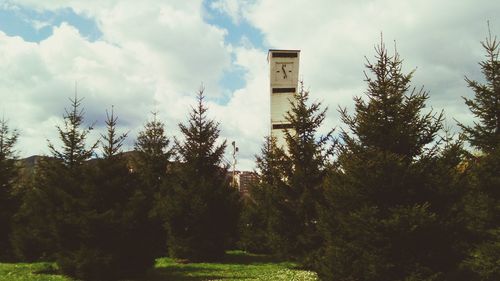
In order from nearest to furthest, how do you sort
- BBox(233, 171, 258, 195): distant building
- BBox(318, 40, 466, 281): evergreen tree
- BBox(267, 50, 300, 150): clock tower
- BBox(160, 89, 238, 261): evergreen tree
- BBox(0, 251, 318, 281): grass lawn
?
1. BBox(318, 40, 466, 281): evergreen tree
2. BBox(0, 251, 318, 281): grass lawn
3. BBox(160, 89, 238, 261): evergreen tree
4. BBox(233, 171, 258, 195): distant building
5. BBox(267, 50, 300, 150): clock tower

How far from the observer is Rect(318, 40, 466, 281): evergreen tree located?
1280cm

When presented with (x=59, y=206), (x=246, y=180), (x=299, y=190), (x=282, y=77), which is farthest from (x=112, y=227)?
(x=246, y=180)

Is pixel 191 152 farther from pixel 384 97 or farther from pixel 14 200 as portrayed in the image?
pixel 384 97

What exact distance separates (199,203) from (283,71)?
903 inches

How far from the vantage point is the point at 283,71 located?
4547 cm

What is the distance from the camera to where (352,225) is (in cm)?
1352

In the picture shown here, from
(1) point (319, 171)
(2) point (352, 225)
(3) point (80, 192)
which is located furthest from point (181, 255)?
(2) point (352, 225)

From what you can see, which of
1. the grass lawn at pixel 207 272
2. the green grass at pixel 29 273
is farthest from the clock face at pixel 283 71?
the green grass at pixel 29 273

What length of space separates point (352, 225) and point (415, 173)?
8.42 ft

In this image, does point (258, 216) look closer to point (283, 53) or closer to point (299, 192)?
point (299, 192)

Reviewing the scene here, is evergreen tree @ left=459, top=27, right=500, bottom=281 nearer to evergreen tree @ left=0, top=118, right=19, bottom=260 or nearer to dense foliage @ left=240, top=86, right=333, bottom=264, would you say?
dense foliage @ left=240, top=86, right=333, bottom=264

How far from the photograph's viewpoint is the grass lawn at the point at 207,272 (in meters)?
19.7

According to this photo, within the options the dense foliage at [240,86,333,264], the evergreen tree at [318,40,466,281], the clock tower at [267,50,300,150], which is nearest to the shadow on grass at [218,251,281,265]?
the dense foliage at [240,86,333,264]

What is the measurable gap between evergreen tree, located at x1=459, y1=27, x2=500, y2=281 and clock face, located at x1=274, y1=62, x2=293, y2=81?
27235mm
